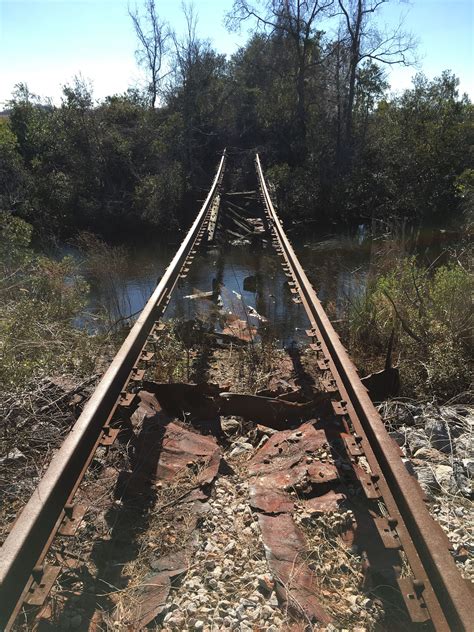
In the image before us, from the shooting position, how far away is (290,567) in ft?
7.20

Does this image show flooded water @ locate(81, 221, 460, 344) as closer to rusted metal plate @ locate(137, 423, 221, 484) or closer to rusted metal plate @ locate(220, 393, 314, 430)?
rusted metal plate @ locate(220, 393, 314, 430)

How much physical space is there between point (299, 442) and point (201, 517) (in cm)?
99

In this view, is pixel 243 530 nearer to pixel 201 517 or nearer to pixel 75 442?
pixel 201 517

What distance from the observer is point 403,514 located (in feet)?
7.05

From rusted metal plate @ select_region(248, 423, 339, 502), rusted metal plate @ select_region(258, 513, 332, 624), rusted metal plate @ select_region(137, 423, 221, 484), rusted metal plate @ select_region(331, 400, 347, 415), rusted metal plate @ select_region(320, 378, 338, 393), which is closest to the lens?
rusted metal plate @ select_region(258, 513, 332, 624)

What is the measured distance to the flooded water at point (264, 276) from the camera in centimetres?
874

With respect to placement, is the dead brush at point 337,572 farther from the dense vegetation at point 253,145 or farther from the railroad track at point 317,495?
the dense vegetation at point 253,145

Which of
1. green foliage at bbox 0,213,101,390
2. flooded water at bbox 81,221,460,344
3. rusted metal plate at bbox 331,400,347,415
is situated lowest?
flooded water at bbox 81,221,460,344

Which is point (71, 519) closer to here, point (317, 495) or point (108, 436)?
point (108, 436)

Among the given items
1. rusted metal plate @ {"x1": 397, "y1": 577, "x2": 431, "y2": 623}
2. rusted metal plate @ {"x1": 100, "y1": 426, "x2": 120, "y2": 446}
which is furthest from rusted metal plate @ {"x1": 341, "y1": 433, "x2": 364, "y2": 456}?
rusted metal plate @ {"x1": 100, "y1": 426, "x2": 120, "y2": 446}

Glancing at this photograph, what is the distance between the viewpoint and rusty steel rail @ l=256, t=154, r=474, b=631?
1676mm

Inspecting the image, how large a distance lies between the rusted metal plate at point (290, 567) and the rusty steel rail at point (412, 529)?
40 cm

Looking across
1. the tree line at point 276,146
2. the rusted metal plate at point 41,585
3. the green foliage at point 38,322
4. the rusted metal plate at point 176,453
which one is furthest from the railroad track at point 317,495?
the tree line at point 276,146

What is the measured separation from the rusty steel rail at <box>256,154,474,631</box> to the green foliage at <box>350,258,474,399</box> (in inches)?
64.6
